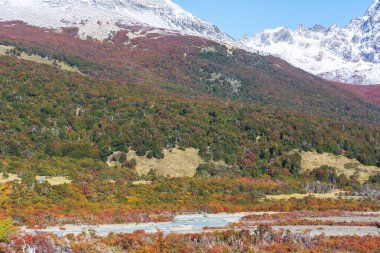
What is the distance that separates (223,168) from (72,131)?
23.6m

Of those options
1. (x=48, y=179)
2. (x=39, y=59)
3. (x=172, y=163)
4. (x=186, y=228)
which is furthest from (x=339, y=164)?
(x=39, y=59)

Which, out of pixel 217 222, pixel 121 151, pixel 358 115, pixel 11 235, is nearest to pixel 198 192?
pixel 217 222

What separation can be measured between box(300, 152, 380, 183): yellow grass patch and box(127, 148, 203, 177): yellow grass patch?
1801 centimetres

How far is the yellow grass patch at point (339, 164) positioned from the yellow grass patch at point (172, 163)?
18.0 metres

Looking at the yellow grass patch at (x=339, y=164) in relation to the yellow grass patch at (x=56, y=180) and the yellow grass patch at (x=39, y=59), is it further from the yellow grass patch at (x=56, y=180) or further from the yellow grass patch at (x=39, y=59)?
the yellow grass patch at (x=39, y=59)

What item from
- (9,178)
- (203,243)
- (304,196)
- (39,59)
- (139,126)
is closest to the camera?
(203,243)

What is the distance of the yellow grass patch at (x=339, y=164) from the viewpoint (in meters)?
83.3

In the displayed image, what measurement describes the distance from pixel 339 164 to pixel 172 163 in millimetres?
27764

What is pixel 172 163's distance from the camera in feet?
255

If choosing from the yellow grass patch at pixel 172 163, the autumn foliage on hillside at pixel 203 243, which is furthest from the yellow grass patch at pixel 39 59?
the autumn foliage on hillside at pixel 203 243

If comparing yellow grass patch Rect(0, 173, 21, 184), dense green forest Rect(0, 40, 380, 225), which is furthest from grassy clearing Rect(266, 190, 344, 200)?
yellow grass patch Rect(0, 173, 21, 184)

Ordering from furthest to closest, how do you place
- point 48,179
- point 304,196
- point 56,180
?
point 304,196 < point 56,180 < point 48,179

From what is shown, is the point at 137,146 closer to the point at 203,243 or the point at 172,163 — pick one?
the point at 172,163

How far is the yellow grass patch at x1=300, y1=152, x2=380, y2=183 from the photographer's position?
8331 cm
